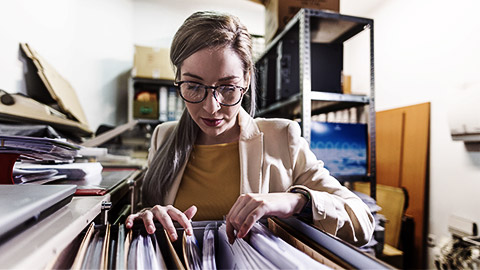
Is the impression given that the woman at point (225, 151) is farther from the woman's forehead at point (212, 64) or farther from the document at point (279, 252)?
the document at point (279, 252)

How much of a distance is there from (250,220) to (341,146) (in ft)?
4.09

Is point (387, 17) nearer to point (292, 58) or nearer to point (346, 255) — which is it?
point (292, 58)

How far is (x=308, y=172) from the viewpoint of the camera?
915 millimetres

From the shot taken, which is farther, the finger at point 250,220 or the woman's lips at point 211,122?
the woman's lips at point 211,122

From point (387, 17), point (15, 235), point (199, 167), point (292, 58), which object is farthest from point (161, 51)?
point (15, 235)

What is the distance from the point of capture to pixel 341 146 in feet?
4.97

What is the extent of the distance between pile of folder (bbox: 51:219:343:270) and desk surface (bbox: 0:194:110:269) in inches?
0.7

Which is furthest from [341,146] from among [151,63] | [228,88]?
[151,63]

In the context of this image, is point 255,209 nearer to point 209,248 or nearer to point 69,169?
point 209,248

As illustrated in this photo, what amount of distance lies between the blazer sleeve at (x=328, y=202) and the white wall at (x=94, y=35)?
60cm

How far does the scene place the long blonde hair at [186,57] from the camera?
0.80 meters

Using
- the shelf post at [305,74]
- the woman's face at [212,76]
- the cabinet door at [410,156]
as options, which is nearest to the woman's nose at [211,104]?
the woman's face at [212,76]

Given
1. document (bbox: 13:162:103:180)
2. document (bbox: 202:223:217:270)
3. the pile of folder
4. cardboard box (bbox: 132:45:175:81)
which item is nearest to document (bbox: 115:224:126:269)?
the pile of folder

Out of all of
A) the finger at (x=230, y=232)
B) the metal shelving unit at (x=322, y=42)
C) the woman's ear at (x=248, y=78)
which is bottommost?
the finger at (x=230, y=232)
